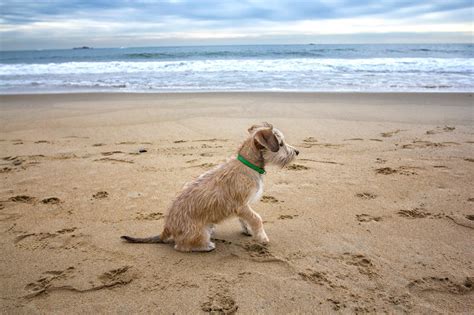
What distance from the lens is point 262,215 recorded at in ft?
15.3

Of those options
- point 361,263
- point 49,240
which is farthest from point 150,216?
point 361,263

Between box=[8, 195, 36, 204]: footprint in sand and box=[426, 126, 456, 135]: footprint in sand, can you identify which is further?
box=[426, 126, 456, 135]: footprint in sand

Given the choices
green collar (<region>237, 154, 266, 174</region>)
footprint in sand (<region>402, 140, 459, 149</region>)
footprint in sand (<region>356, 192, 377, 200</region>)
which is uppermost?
green collar (<region>237, 154, 266, 174</region>)

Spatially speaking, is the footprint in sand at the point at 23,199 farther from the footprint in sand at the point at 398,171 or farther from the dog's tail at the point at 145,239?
the footprint in sand at the point at 398,171

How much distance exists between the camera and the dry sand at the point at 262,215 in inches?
121

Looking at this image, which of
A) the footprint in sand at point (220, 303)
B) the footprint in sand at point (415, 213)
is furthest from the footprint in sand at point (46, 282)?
the footprint in sand at point (415, 213)

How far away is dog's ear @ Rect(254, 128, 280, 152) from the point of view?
12.4 ft

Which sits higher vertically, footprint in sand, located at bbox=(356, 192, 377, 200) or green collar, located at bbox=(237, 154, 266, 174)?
green collar, located at bbox=(237, 154, 266, 174)

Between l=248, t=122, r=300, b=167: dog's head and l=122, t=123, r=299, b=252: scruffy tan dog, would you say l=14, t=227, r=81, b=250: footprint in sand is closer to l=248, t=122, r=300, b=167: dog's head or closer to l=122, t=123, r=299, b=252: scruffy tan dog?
l=122, t=123, r=299, b=252: scruffy tan dog

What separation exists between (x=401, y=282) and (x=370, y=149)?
4.22m

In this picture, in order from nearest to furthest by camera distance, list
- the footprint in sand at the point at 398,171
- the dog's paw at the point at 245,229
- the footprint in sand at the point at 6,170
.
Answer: the dog's paw at the point at 245,229
the footprint in sand at the point at 398,171
the footprint in sand at the point at 6,170

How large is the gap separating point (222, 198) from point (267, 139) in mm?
837

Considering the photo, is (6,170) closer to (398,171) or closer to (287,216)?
(287,216)

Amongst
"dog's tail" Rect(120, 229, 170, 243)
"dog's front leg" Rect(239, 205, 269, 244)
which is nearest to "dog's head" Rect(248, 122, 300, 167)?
"dog's front leg" Rect(239, 205, 269, 244)
